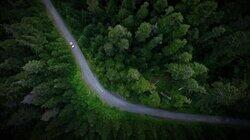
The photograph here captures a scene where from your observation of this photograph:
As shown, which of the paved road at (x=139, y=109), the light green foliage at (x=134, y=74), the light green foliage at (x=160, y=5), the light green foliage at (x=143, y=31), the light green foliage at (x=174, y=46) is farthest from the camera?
the paved road at (x=139, y=109)

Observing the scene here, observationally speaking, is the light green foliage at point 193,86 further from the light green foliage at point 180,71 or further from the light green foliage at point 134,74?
the light green foliage at point 134,74

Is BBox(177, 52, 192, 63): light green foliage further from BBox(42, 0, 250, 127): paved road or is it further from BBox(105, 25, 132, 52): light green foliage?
BBox(42, 0, 250, 127): paved road

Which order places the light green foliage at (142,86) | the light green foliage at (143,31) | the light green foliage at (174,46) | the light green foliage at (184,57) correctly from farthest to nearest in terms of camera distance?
the light green foliage at (174,46), the light green foliage at (142,86), the light green foliage at (184,57), the light green foliage at (143,31)

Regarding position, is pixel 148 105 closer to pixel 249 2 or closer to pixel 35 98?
pixel 35 98

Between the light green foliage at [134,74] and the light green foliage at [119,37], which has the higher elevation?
the light green foliage at [119,37]

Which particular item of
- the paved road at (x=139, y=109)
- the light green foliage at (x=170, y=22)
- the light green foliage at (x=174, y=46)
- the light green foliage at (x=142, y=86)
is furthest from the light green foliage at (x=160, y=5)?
the paved road at (x=139, y=109)

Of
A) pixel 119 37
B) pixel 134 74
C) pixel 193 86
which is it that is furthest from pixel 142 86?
pixel 119 37

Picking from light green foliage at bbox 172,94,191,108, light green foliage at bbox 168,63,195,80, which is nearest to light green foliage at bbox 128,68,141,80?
light green foliage at bbox 168,63,195,80
